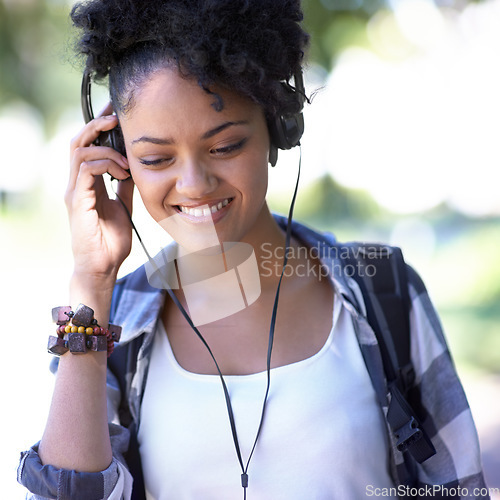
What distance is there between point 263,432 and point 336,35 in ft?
23.2

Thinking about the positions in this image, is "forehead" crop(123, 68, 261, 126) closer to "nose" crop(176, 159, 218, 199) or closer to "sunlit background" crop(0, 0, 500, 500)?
"nose" crop(176, 159, 218, 199)

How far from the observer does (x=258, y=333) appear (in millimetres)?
1753

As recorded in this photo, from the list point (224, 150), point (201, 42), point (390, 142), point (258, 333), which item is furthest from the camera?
point (390, 142)

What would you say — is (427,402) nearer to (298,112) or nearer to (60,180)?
(298,112)

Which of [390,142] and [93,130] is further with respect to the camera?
[390,142]

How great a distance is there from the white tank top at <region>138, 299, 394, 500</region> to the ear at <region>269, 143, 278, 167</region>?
1.67 feet

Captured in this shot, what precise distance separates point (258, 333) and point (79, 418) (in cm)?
52

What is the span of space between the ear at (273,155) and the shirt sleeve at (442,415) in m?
0.54

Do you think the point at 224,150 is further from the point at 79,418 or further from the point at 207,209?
the point at 79,418


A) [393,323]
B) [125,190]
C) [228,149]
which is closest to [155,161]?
[228,149]

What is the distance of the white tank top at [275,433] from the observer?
Answer: 1.54 metres

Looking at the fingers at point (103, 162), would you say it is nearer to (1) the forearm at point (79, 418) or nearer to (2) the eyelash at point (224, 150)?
(2) the eyelash at point (224, 150)

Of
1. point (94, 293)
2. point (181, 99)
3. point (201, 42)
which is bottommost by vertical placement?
point (94, 293)

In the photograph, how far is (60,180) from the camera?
1011 centimetres
